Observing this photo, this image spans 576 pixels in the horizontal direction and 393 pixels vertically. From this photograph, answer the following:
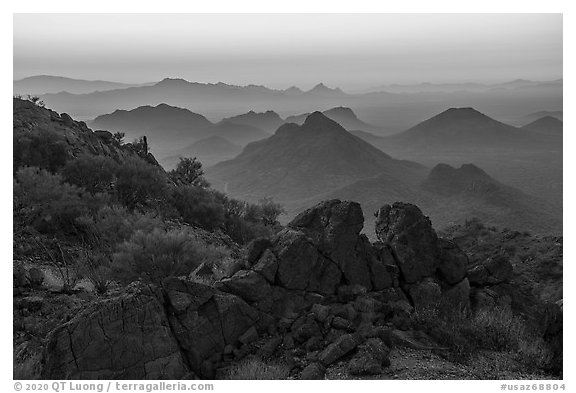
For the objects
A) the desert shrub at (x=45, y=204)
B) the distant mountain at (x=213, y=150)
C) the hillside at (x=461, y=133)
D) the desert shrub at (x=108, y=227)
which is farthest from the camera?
the hillside at (x=461, y=133)

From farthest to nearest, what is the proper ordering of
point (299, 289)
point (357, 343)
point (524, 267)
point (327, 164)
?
point (327, 164), point (524, 267), point (299, 289), point (357, 343)

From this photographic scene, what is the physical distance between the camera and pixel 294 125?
14488 centimetres

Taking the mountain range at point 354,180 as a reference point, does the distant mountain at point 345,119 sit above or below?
above

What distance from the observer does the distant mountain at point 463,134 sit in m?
143

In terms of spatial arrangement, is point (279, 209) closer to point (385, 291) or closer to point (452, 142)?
point (385, 291)

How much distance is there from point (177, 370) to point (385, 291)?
394 centimetres

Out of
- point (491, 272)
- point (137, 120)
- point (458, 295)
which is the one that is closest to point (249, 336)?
point (458, 295)

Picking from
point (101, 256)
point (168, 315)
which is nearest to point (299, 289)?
point (168, 315)

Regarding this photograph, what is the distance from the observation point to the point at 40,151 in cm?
1986

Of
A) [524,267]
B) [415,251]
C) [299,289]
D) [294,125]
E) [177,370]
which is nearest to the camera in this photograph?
[177,370]

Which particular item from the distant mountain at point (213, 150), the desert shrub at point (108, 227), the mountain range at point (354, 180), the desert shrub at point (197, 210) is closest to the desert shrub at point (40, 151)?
the desert shrub at point (197, 210)

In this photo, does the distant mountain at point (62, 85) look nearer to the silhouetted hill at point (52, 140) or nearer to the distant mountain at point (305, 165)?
the silhouetted hill at point (52, 140)

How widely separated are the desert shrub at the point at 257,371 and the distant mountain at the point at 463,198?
155ft
